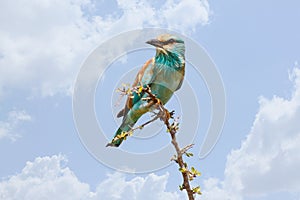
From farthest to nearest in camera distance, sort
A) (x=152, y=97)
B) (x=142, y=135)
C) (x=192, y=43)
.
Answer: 1. (x=192, y=43)
2. (x=142, y=135)
3. (x=152, y=97)

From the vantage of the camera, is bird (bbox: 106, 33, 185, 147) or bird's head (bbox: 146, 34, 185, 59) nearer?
bird (bbox: 106, 33, 185, 147)

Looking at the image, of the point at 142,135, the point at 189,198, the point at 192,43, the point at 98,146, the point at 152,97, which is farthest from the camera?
the point at 192,43

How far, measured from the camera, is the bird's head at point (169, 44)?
23.9 ft

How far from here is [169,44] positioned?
24.0 ft

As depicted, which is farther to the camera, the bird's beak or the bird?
the bird's beak

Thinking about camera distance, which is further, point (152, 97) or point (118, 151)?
point (118, 151)

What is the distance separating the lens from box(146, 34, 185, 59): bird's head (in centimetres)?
728

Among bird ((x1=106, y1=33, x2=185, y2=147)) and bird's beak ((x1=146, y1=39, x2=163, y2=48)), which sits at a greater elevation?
bird's beak ((x1=146, y1=39, x2=163, y2=48))

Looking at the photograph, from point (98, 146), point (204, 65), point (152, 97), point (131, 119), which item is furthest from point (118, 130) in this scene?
point (152, 97)

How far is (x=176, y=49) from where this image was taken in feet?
24.0

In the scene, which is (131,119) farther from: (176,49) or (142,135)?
(176,49)

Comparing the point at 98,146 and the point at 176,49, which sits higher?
the point at 176,49

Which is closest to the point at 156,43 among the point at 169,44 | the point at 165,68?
the point at 169,44

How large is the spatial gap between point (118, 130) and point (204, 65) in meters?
1.83
